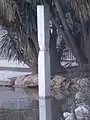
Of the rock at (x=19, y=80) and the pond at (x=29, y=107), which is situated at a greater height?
the rock at (x=19, y=80)

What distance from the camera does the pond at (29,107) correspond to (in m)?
10.5

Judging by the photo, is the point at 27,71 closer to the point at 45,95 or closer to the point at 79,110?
the point at 45,95

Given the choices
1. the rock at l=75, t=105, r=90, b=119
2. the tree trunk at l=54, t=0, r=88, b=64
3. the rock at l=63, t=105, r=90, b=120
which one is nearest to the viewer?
the rock at l=63, t=105, r=90, b=120

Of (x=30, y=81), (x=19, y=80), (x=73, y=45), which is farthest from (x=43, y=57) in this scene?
(x=19, y=80)

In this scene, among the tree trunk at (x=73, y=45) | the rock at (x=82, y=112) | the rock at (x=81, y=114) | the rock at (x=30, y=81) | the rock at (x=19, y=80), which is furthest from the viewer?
the rock at (x=19, y=80)

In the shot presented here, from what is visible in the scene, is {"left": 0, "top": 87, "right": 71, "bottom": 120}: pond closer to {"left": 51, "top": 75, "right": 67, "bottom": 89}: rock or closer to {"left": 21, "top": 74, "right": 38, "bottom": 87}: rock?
{"left": 51, "top": 75, "right": 67, "bottom": 89}: rock

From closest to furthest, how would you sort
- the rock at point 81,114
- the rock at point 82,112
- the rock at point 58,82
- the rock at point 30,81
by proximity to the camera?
the rock at point 81,114, the rock at point 82,112, the rock at point 58,82, the rock at point 30,81

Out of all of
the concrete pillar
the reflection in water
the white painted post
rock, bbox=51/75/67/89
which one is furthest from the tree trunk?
the concrete pillar

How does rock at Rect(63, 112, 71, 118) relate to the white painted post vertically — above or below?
below

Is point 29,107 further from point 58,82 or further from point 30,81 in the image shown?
point 30,81

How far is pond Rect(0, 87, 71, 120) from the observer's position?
10514 mm

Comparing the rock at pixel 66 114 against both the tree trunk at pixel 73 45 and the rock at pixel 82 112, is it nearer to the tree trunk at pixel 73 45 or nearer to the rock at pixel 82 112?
the rock at pixel 82 112

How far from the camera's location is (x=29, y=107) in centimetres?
1203

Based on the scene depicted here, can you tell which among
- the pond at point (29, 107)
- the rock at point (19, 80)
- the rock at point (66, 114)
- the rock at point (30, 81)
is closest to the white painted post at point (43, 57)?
the pond at point (29, 107)
